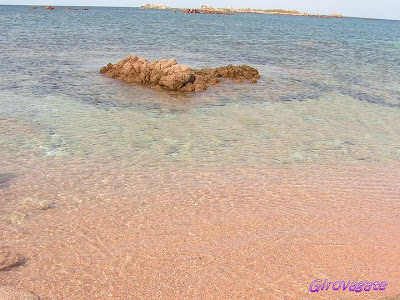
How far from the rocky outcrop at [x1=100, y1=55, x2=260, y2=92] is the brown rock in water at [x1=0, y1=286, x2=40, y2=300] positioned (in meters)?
14.1

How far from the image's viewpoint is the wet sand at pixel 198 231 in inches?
215

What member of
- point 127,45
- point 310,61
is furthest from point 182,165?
point 127,45

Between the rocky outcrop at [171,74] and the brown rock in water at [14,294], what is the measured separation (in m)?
14.1

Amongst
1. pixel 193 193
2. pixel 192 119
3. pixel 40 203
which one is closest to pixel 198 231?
pixel 193 193

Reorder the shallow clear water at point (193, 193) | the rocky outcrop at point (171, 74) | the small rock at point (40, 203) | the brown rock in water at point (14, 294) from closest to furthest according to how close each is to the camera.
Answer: the brown rock in water at point (14, 294), the shallow clear water at point (193, 193), the small rock at point (40, 203), the rocky outcrop at point (171, 74)

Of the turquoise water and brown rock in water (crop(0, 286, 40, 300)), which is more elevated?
the turquoise water

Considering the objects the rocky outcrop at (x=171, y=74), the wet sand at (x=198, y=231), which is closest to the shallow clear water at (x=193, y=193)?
the wet sand at (x=198, y=231)

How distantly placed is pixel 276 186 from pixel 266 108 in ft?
24.2

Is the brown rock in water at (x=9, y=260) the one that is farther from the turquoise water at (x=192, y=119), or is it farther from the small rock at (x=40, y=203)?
the turquoise water at (x=192, y=119)

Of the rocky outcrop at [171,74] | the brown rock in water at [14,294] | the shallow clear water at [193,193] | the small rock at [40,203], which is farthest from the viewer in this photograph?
the rocky outcrop at [171,74]

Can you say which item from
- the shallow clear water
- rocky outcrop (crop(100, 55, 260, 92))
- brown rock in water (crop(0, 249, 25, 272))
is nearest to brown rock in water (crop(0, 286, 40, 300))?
the shallow clear water

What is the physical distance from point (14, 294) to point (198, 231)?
3148mm

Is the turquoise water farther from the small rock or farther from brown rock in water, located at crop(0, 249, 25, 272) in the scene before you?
brown rock in water, located at crop(0, 249, 25, 272)

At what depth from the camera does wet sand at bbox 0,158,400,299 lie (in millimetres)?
5449
